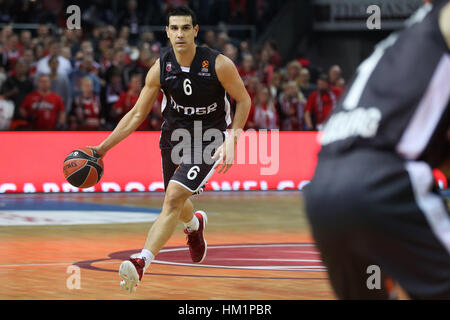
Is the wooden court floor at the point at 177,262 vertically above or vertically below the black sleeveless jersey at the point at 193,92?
below

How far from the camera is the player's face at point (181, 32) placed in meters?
8.06

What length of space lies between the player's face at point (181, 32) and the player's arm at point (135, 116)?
0.26m

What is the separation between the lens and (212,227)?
11.8m

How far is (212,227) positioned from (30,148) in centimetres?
535

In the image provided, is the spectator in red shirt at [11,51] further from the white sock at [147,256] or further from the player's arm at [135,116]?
the white sock at [147,256]

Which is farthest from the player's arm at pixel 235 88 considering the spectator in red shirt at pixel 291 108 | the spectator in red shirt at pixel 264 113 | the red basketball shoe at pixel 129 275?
the spectator in red shirt at pixel 291 108

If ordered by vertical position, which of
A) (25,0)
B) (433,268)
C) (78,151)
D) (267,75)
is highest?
(25,0)

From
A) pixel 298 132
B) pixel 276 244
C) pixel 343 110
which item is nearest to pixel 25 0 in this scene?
pixel 298 132

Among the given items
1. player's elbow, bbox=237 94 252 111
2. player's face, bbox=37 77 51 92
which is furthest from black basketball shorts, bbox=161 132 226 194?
player's face, bbox=37 77 51 92

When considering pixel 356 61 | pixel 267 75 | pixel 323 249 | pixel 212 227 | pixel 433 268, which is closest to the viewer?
pixel 433 268

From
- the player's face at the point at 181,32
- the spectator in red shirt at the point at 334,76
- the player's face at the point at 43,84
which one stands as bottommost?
the player's face at the point at 181,32

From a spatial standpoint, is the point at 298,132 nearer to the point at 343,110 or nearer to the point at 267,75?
the point at 267,75

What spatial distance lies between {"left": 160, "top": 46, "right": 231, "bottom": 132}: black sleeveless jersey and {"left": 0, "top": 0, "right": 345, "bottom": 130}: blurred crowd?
862 centimetres

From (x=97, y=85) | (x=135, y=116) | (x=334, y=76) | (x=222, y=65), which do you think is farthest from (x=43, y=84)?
(x=135, y=116)
